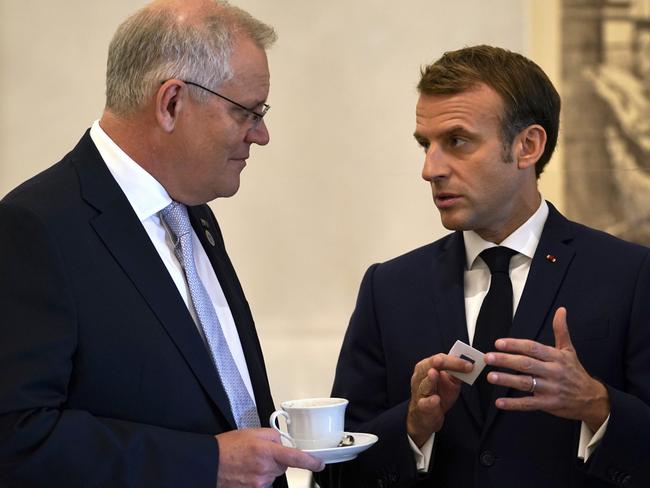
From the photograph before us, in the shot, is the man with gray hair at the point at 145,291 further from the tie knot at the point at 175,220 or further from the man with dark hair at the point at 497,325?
the man with dark hair at the point at 497,325

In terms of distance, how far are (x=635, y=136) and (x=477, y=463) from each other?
2.08m

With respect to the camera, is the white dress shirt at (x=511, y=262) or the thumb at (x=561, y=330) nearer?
the thumb at (x=561, y=330)

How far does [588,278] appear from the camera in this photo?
88.4 inches

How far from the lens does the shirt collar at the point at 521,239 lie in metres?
2.30

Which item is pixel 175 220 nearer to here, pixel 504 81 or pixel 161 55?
pixel 161 55

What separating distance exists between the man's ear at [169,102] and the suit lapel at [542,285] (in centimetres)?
86

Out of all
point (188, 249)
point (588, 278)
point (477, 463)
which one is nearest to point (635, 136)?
point (588, 278)

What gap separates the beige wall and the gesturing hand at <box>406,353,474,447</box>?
1906 millimetres

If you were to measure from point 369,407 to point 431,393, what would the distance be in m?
0.32

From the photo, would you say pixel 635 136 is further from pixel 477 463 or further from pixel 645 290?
pixel 477 463

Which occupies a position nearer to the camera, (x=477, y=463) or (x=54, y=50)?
(x=477, y=463)

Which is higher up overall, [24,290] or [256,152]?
[256,152]

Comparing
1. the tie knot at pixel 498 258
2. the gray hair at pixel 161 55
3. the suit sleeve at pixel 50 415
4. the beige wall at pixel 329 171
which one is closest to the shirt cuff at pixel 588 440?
the tie knot at pixel 498 258

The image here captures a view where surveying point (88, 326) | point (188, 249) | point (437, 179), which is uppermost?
point (437, 179)
